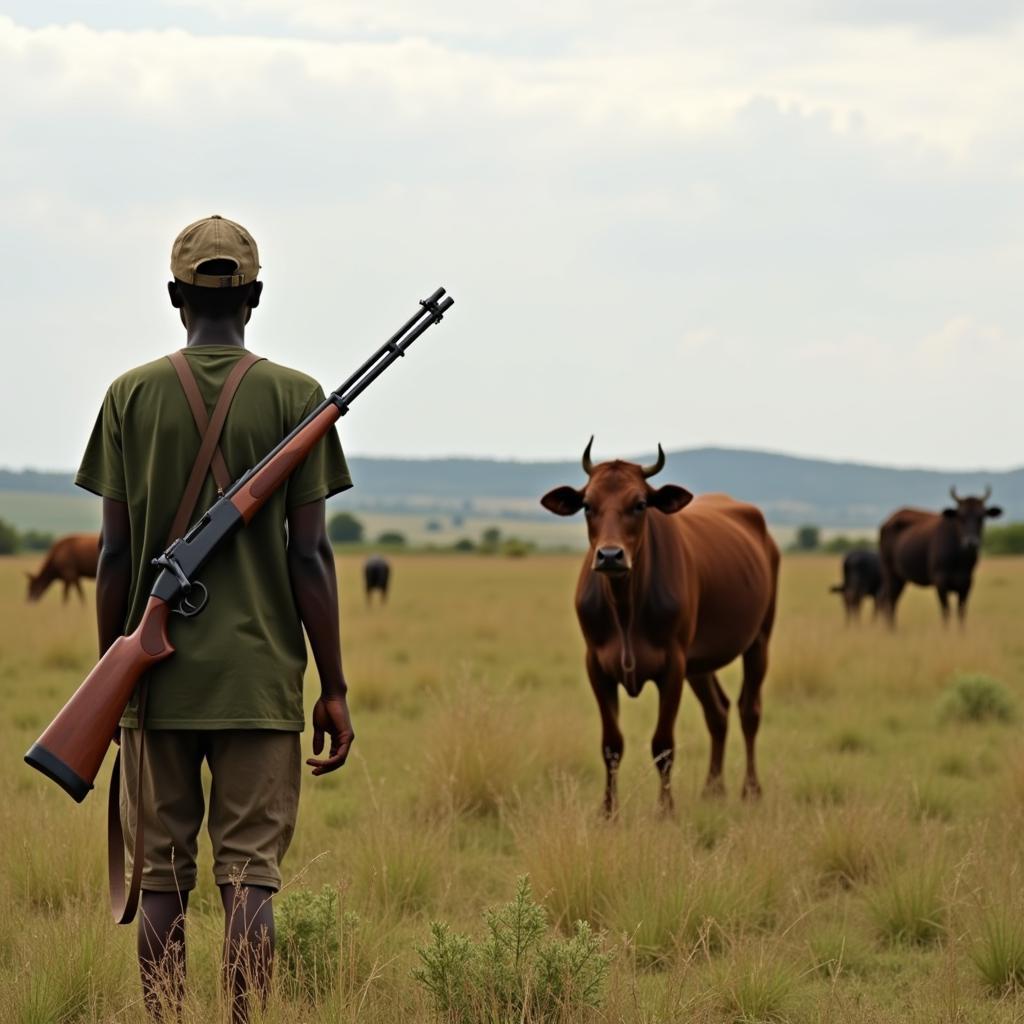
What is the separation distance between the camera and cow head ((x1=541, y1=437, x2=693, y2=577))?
7.53 metres

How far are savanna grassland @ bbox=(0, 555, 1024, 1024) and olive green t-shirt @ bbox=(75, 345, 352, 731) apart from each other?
809 mm

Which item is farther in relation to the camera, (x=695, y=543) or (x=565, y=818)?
(x=695, y=543)

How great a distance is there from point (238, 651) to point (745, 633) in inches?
234

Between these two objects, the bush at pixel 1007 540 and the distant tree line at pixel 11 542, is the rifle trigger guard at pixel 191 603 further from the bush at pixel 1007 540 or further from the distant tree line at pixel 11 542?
the distant tree line at pixel 11 542

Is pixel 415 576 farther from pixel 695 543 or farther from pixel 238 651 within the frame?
pixel 238 651

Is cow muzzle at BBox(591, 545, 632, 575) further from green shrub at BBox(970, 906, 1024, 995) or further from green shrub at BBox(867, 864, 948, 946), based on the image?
green shrub at BBox(970, 906, 1024, 995)

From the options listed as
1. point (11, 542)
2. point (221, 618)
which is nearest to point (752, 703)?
point (221, 618)

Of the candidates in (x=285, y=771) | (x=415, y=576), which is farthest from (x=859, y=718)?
(x=415, y=576)

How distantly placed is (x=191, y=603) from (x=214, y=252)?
0.94 m

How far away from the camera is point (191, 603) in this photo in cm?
378

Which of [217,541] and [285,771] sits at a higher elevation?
[217,541]

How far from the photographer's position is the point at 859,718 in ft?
39.7

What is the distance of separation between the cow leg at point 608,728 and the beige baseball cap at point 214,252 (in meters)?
4.18

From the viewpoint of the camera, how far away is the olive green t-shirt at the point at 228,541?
3.77 metres
